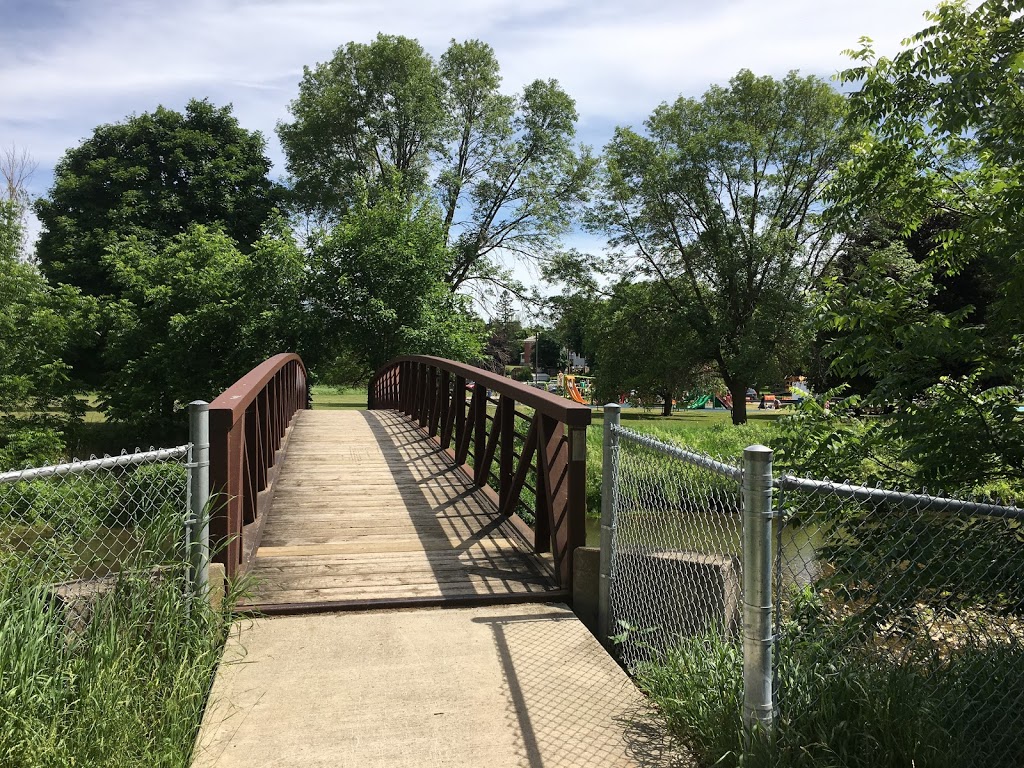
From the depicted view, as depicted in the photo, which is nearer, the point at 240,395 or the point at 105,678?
the point at 105,678

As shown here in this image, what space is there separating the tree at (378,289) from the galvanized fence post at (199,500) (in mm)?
14783

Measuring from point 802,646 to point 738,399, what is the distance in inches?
861

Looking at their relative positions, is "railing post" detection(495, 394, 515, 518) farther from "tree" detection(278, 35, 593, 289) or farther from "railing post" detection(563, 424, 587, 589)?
"tree" detection(278, 35, 593, 289)

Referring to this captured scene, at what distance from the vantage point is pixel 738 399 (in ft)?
78.4

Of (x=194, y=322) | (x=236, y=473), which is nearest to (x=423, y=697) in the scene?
(x=236, y=473)

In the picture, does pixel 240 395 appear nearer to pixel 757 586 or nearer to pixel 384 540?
pixel 384 540

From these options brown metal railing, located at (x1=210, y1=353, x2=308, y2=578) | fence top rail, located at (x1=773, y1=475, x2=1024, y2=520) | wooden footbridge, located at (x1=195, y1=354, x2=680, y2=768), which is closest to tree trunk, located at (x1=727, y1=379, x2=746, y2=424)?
wooden footbridge, located at (x1=195, y1=354, x2=680, y2=768)

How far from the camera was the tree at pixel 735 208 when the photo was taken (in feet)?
70.9

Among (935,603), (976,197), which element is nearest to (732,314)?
(976,197)

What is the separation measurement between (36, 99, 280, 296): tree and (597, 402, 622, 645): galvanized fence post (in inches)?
851

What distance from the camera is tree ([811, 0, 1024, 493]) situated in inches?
153

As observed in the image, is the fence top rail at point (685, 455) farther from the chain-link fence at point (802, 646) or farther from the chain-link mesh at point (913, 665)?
the chain-link mesh at point (913, 665)

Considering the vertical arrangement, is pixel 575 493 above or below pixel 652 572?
above

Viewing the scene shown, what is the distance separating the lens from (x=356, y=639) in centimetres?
347
